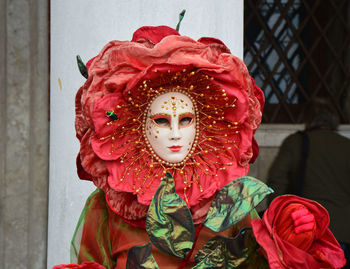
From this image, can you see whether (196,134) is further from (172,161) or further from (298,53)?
(298,53)

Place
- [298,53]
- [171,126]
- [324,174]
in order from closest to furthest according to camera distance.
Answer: [171,126] < [324,174] < [298,53]

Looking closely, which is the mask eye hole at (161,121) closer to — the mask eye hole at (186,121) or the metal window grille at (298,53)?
the mask eye hole at (186,121)

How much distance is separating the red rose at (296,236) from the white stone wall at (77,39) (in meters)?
0.97

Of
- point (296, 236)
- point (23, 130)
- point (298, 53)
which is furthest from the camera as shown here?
point (298, 53)

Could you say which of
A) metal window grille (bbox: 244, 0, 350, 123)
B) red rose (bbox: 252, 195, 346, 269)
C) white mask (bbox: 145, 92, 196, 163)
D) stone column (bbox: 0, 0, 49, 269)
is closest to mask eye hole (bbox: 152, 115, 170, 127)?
white mask (bbox: 145, 92, 196, 163)

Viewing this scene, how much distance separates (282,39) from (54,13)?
44.3 inches

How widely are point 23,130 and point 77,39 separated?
48 centimetres

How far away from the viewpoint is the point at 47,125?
179 cm

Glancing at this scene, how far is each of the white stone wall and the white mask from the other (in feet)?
2.47

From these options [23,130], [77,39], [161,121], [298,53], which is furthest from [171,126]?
[298,53]

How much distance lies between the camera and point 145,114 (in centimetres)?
102

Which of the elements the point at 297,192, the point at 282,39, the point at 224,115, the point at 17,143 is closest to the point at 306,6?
the point at 282,39

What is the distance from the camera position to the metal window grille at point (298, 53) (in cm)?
199

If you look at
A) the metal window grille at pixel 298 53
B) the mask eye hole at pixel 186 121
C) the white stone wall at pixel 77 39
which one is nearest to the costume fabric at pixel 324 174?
the metal window grille at pixel 298 53
